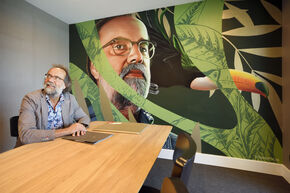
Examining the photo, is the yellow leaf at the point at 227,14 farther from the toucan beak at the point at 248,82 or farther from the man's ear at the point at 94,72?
the man's ear at the point at 94,72

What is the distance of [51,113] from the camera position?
5.05 ft

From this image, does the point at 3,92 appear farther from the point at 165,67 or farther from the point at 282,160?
the point at 282,160

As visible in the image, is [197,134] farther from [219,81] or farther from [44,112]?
[44,112]

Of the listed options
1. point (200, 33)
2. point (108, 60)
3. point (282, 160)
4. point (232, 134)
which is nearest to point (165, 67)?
point (200, 33)

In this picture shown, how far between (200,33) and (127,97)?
174cm

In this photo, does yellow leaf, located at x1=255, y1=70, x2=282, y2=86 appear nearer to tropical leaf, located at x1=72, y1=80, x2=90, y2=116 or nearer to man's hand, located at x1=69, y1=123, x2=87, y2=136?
man's hand, located at x1=69, y1=123, x2=87, y2=136

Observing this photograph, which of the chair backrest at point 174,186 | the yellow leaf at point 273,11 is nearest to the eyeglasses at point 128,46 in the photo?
the yellow leaf at point 273,11

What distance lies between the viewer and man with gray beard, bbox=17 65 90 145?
1141 millimetres

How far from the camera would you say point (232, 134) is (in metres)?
2.35

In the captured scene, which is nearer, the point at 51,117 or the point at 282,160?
the point at 51,117

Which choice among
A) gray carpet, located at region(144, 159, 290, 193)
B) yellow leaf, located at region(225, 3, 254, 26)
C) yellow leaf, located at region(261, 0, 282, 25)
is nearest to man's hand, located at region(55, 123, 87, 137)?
gray carpet, located at region(144, 159, 290, 193)

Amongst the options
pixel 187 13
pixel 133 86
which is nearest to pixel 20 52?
pixel 133 86

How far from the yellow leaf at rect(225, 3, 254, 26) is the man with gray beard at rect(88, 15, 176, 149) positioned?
1.37m

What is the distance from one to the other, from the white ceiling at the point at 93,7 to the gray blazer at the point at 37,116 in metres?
1.78
